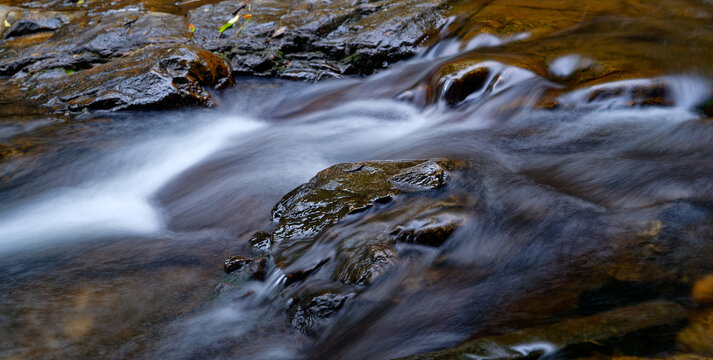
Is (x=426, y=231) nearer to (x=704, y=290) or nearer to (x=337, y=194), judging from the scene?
(x=337, y=194)

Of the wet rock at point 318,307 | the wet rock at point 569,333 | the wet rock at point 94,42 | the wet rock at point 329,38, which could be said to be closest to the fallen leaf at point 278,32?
the wet rock at point 329,38

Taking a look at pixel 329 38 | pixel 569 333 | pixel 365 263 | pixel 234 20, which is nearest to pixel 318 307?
pixel 365 263

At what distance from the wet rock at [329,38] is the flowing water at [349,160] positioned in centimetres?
47

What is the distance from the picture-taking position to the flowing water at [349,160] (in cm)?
297

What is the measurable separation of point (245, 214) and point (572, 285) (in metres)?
3.12

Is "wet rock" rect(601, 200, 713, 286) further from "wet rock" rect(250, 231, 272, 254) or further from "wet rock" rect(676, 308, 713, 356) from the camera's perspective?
"wet rock" rect(250, 231, 272, 254)

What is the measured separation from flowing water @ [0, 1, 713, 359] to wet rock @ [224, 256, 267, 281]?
99 mm

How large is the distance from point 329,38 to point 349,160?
12.8ft

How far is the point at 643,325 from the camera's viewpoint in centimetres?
200

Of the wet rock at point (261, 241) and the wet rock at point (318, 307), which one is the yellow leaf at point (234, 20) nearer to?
the wet rock at point (261, 241)

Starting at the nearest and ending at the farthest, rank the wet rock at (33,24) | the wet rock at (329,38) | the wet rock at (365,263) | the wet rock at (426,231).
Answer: the wet rock at (365,263) → the wet rock at (426,231) → the wet rock at (329,38) → the wet rock at (33,24)

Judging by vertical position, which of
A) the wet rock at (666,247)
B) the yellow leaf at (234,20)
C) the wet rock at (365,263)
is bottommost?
the wet rock at (365,263)

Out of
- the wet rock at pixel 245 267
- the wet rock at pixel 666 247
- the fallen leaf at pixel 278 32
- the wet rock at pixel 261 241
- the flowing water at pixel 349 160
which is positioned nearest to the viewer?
the wet rock at pixel 666 247

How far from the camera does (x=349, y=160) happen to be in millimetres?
5766
